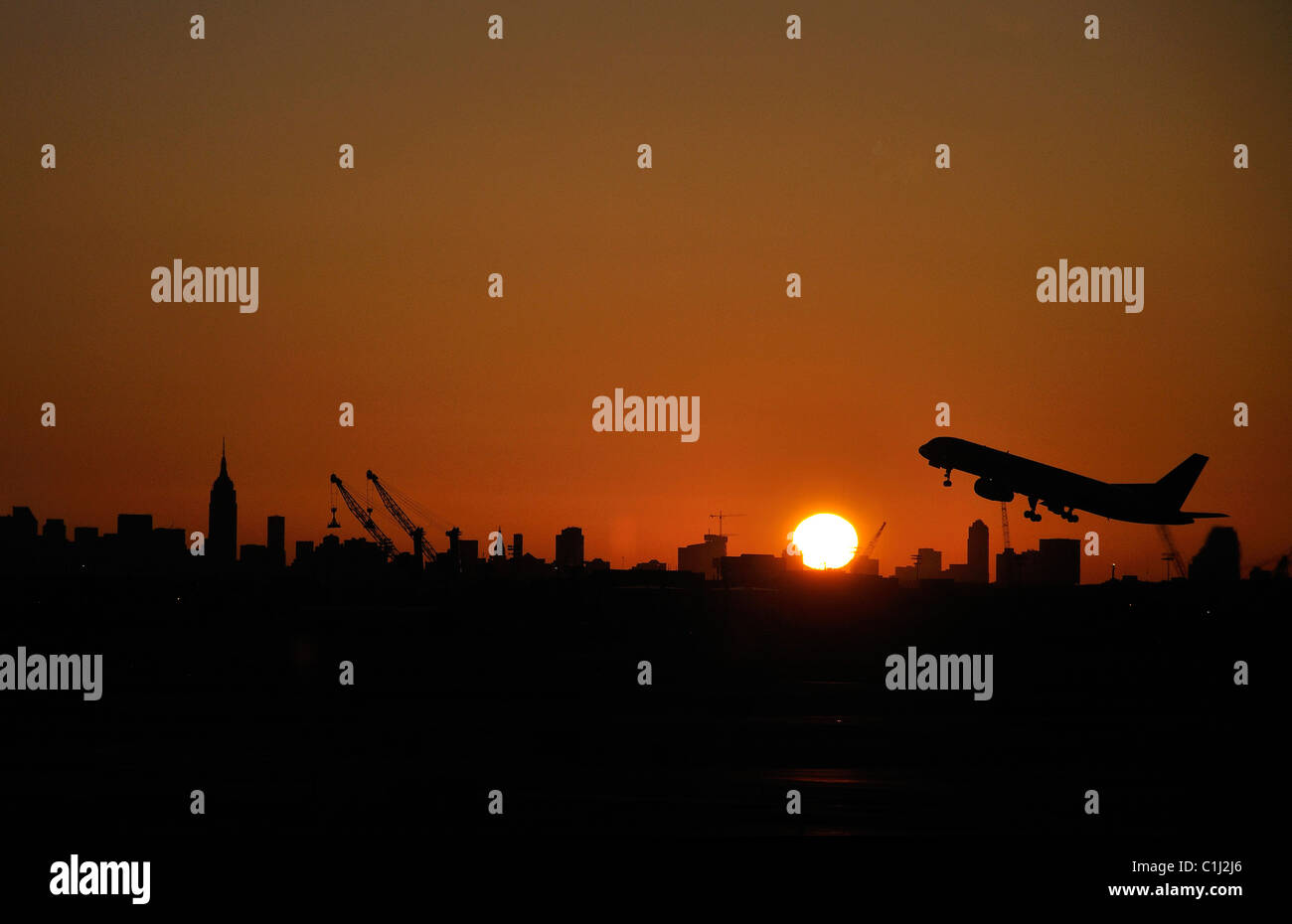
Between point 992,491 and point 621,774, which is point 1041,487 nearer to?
point 992,491

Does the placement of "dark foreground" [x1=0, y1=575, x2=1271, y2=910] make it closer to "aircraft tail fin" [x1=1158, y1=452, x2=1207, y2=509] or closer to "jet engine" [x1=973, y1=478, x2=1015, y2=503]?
"jet engine" [x1=973, y1=478, x2=1015, y2=503]

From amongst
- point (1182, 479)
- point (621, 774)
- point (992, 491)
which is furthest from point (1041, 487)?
point (621, 774)

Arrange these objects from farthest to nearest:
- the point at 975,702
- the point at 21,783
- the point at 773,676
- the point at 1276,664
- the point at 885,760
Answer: the point at 1276,664 → the point at 773,676 → the point at 975,702 → the point at 885,760 → the point at 21,783

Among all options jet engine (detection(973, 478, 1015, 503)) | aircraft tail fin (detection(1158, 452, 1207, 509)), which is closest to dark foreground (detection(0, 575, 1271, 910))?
jet engine (detection(973, 478, 1015, 503))

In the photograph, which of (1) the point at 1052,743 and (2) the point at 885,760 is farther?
(1) the point at 1052,743
